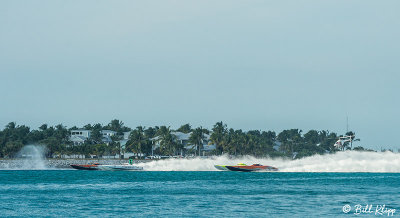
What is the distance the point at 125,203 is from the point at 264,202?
12471mm

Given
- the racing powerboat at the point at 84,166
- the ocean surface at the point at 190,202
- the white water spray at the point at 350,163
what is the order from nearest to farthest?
the ocean surface at the point at 190,202 → the white water spray at the point at 350,163 → the racing powerboat at the point at 84,166

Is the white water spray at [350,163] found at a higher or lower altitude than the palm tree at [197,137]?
lower

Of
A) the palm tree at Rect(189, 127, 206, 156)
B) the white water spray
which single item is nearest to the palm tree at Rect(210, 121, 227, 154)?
the palm tree at Rect(189, 127, 206, 156)

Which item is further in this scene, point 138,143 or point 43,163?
point 138,143

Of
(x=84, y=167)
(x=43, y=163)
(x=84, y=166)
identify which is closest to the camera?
(x=84, y=167)

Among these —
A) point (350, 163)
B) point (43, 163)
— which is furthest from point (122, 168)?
point (350, 163)

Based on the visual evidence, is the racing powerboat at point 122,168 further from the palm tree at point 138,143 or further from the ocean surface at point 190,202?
the ocean surface at point 190,202

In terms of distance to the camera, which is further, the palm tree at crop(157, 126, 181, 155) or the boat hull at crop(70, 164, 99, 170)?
the palm tree at crop(157, 126, 181, 155)

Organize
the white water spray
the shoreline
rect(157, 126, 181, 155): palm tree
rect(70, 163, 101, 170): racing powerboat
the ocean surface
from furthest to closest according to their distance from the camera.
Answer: rect(157, 126, 181, 155): palm tree < the shoreline < rect(70, 163, 101, 170): racing powerboat < the white water spray < the ocean surface

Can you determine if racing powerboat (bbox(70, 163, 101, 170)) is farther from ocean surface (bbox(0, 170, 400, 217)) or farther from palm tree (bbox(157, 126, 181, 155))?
ocean surface (bbox(0, 170, 400, 217))

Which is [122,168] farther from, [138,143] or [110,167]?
[138,143]

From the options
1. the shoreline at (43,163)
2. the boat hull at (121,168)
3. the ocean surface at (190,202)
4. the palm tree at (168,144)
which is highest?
the palm tree at (168,144)

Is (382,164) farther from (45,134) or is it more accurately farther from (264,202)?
(45,134)

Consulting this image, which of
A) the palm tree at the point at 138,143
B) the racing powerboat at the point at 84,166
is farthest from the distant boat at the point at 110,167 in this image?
the palm tree at the point at 138,143
